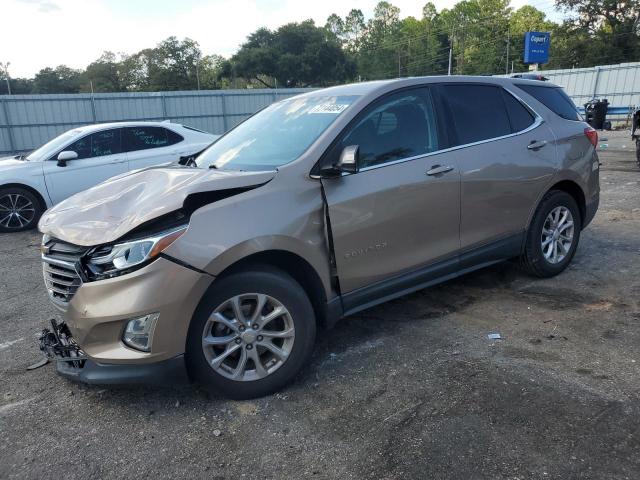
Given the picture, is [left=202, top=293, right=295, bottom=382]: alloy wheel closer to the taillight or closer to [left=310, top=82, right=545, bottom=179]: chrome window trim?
[left=310, top=82, right=545, bottom=179]: chrome window trim

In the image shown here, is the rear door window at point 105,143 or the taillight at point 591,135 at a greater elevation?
the taillight at point 591,135

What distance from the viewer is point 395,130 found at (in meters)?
3.78

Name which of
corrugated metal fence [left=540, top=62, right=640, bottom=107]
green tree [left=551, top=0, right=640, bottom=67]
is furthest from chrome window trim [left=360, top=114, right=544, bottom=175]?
green tree [left=551, top=0, right=640, bottom=67]

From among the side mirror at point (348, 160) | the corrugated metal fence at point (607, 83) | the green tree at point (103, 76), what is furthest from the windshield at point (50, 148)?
the green tree at point (103, 76)

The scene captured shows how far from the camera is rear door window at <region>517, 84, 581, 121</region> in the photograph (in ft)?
15.9

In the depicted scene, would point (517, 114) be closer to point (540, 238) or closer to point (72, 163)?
point (540, 238)

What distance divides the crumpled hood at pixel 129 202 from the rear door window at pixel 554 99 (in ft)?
9.62

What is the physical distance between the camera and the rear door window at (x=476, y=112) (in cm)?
412

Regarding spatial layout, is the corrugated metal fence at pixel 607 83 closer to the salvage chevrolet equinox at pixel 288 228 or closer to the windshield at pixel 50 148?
the windshield at pixel 50 148

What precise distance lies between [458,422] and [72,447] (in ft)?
6.84

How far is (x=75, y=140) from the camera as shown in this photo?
8734 millimetres

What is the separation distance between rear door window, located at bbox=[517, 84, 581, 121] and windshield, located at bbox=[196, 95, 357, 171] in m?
2.09

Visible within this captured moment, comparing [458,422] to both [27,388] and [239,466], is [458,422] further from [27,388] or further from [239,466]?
[27,388]

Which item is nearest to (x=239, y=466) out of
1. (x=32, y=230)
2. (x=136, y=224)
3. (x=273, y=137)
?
(x=136, y=224)
